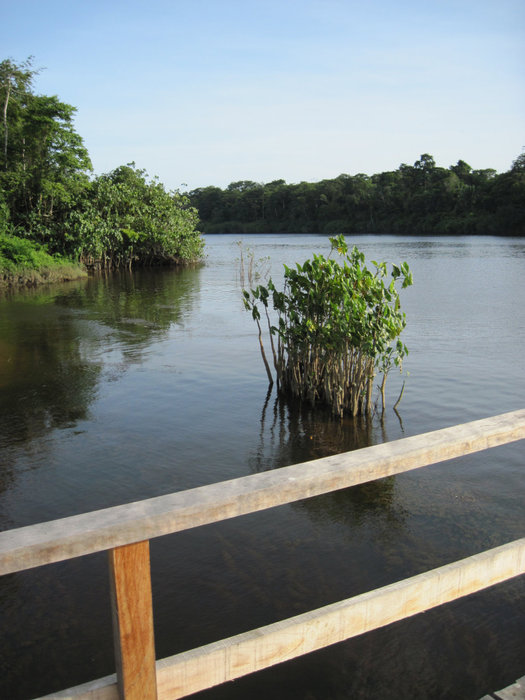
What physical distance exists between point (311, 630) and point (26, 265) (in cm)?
2883

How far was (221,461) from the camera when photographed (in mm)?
8070

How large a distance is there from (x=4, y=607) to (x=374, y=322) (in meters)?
6.04

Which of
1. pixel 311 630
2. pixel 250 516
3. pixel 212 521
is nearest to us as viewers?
pixel 212 521

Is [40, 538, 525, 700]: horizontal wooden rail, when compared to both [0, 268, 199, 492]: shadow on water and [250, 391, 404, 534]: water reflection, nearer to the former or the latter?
[250, 391, 404, 534]: water reflection

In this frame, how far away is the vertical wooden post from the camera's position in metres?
1.87

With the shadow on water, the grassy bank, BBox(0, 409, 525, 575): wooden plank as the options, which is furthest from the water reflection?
the grassy bank

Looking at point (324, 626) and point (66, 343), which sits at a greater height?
point (324, 626)

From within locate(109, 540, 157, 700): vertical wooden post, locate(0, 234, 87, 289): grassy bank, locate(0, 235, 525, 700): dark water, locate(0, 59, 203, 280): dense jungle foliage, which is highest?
locate(0, 59, 203, 280): dense jungle foliage

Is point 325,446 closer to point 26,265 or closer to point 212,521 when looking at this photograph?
point 212,521

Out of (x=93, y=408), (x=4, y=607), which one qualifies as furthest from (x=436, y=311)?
(x=4, y=607)

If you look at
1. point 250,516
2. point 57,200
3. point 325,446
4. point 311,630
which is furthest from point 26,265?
point 311,630

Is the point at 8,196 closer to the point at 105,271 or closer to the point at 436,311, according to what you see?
the point at 105,271

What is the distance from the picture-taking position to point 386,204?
333 ft

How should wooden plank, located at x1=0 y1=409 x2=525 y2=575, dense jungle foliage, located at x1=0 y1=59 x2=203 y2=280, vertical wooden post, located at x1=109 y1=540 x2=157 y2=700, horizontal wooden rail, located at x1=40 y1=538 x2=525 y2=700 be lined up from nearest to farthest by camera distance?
wooden plank, located at x1=0 y1=409 x2=525 y2=575
vertical wooden post, located at x1=109 y1=540 x2=157 y2=700
horizontal wooden rail, located at x1=40 y1=538 x2=525 y2=700
dense jungle foliage, located at x1=0 y1=59 x2=203 y2=280
